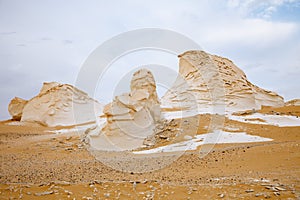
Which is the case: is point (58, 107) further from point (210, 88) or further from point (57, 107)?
point (210, 88)

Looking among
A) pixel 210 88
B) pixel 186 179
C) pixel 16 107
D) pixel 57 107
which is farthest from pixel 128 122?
pixel 16 107

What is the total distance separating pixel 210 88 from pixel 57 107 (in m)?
18.2

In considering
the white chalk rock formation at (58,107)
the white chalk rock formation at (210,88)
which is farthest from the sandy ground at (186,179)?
the white chalk rock formation at (58,107)

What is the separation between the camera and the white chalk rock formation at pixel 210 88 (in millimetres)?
26344

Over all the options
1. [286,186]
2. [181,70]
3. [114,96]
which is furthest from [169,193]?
[181,70]

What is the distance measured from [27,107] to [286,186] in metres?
33.6

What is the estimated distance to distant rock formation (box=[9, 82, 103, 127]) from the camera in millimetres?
32619

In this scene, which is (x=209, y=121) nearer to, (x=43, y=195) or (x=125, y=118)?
(x=125, y=118)

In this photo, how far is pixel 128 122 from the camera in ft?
54.4

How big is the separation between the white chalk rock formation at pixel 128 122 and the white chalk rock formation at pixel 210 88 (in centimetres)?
783

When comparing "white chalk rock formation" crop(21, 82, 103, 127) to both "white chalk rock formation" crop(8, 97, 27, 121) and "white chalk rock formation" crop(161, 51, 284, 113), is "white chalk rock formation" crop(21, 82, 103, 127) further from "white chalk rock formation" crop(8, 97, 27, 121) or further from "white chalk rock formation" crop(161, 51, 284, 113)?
"white chalk rock formation" crop(161, 51, 284, 113)

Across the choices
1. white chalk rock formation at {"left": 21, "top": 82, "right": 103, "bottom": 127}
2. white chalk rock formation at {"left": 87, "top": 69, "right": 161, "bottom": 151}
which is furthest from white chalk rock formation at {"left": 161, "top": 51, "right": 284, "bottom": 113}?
white chalk rock formation at {"left": 21, "top": 82, "right": 103, "bottom": 127}

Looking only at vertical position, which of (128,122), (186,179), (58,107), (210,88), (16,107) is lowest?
(186,179)

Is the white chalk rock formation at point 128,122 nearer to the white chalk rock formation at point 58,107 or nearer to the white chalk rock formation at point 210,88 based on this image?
the white chalk rock formation at point 210,88
